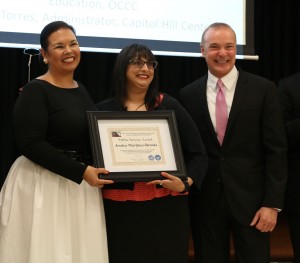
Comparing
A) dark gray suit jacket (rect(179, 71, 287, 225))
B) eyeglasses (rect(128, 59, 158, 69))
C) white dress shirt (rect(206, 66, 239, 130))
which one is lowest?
dark gray suit jacket (rect(179, 71, 287, 225))

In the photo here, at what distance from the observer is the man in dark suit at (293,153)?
2.54 meters

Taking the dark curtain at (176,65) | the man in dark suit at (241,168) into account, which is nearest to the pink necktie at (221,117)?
the man in dark suit at (241,168)

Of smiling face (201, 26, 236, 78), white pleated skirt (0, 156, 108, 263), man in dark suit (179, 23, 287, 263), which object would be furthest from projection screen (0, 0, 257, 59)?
white pleated skirt (0, 156, 108, 263)

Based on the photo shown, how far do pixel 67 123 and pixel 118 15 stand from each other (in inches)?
64.6

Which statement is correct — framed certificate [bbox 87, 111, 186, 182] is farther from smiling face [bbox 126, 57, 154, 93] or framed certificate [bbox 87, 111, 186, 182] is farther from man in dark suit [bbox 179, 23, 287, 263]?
man in dark suit [bbox 179, 23, 287, 263]

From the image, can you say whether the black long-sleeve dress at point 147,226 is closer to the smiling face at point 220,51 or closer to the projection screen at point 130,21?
the smiling face at point 220,51

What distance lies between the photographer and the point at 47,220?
2055 millimetres

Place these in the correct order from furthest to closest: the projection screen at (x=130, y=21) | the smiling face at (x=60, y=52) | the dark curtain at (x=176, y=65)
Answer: the dark curtain at (x=176, y=65)
the projection screen at (x=130, y=21)
the smiling face at (x=60, y=52)

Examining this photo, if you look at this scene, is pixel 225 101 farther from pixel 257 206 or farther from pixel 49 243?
pixel 49 243

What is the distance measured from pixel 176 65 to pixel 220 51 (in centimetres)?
192

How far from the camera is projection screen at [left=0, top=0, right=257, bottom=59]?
3.33 metres

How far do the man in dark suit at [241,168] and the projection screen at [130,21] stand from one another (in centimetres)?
113

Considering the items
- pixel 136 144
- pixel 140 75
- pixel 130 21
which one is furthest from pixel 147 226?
pixel 130 21

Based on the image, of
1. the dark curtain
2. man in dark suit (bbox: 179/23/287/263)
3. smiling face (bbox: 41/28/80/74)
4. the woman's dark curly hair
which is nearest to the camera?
smiling face (bbox: 41/28/80/74)
